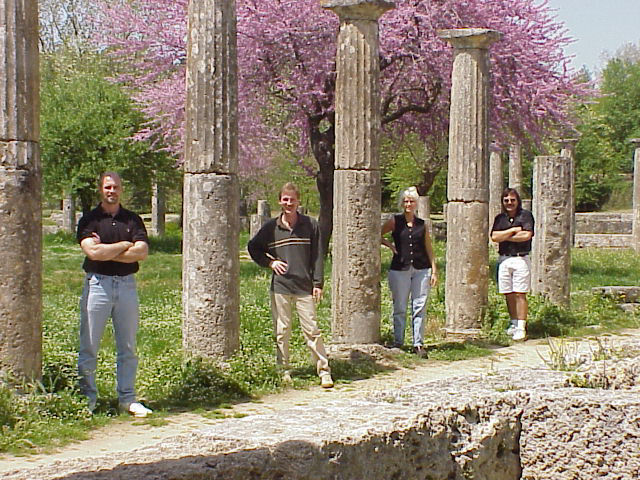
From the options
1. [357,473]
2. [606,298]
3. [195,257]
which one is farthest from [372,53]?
[357,473]

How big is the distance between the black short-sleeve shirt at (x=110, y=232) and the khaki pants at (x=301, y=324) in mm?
1942

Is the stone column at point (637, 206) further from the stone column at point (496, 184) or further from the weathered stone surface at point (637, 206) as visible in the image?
the stone column at point (496, 184)

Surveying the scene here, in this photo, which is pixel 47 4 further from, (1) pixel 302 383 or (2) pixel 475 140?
(1) pixel 302 383

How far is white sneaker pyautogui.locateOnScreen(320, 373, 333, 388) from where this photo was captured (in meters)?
9.52

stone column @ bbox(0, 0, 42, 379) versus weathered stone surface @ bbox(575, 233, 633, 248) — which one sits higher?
stone column @ bbox(0, 0, 42, 379)

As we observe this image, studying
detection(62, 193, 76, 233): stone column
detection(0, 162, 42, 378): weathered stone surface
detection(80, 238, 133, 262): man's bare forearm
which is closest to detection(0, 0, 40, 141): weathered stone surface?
detection(0, 162, 42, 378): weathered stone surface

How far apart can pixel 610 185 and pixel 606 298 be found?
32261 mm

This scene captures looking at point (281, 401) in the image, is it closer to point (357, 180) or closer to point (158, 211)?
point (357, 180)

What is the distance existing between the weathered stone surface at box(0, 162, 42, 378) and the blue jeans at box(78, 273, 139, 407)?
40cm

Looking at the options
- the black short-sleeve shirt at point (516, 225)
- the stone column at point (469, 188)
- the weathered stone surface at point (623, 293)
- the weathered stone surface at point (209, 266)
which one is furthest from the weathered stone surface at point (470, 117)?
the weathered stone surface at point (209, 266)

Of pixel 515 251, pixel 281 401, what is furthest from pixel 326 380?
pixel 515 251

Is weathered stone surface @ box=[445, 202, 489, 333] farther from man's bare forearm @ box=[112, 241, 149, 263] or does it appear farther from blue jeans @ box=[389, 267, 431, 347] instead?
man's bare forearm @ box=[112, 241, 149, 263]

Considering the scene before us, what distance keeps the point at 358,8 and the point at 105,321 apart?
16.6ft

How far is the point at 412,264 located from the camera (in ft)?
36.5
